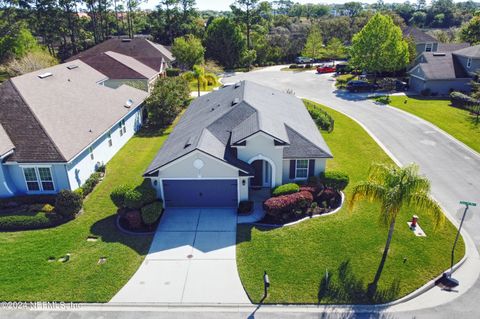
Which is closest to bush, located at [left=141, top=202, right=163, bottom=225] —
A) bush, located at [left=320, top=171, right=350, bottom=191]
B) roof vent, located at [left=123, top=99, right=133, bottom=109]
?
bush, located at [left=320, top=171, right=350, bottom=191]

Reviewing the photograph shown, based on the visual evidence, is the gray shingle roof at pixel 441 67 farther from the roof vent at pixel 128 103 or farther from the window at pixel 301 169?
the roof vent at pixel 128 103

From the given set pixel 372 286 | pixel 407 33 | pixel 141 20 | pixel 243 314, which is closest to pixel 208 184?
pixel 243 314

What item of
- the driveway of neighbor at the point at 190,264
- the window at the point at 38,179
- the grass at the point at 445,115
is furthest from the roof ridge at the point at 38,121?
the grass at the point at 445,115

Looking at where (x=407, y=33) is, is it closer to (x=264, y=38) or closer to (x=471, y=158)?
Result: (x=264, y=38)

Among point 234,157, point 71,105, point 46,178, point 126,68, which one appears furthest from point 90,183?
point 126,68

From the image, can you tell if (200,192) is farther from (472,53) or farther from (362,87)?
(472,53)
